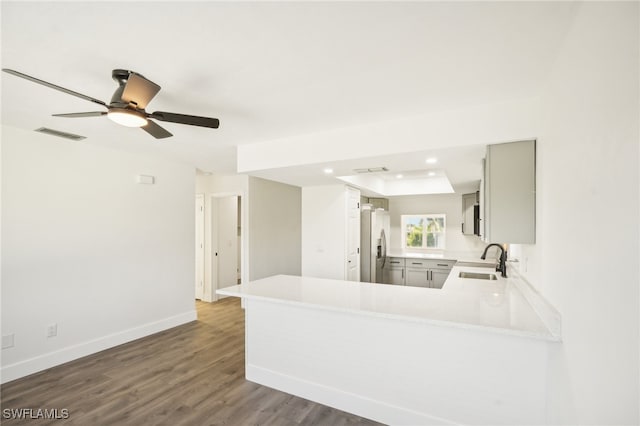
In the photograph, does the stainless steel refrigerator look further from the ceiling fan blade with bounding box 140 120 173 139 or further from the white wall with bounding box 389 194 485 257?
the ceiling fan blade with bounding box 140 120 173 139

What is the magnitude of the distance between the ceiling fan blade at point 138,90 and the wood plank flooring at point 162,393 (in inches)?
87.5

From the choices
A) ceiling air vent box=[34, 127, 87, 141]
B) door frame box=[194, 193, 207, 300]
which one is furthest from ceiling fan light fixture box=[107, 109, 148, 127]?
door frame box=[194, 193, 207, 300]

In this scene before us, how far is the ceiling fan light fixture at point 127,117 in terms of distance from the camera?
178 centimetres

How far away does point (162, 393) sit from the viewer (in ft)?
8.48

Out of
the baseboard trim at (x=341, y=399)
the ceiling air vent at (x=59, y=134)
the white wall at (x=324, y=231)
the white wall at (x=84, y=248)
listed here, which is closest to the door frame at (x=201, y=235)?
the white wall at (x=84, y=248)

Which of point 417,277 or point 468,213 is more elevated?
point 468,213

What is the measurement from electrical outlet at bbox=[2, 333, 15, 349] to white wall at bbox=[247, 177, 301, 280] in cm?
268

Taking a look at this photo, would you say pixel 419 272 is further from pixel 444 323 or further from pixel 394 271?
pixel 444 323

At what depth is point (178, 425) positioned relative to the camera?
2.17 meters

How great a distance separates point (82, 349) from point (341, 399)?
9.47 ft

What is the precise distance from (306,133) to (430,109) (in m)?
1.19

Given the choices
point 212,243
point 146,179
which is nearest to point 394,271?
point 212,243

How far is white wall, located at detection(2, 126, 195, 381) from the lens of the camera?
2.82 m

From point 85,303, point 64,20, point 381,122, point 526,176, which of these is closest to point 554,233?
point 526,176
